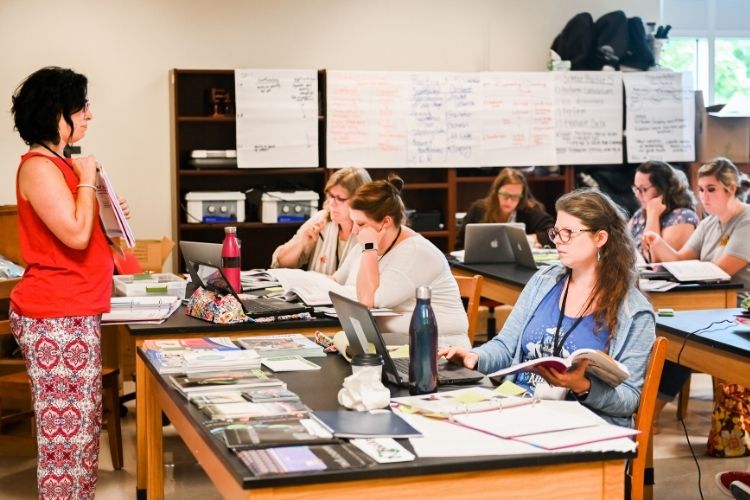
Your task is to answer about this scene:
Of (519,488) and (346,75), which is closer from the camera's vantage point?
(519,488)

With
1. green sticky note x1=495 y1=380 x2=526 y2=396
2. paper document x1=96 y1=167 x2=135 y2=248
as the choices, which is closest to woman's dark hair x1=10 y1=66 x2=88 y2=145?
paper document x1=96 y1=167 x2=135 y2=248

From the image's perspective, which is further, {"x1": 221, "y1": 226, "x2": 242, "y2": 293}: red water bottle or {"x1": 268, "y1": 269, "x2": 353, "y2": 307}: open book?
{"x1": 221, "y1": 226, "x2": 242, "y2": 293}: red water bottle

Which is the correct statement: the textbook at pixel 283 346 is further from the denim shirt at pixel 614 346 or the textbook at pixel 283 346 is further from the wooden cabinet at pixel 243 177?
the wooden cabinet at pixel 243 177

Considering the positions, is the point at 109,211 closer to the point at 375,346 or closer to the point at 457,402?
the point at 375,346

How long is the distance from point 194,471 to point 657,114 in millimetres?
4838

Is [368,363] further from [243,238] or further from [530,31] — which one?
[530,31]

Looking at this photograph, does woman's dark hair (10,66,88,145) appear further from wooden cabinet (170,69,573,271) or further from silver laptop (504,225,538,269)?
wooden cabinet (170,69,573,271)

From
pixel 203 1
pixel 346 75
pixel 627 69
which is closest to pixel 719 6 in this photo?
pixel 627 69

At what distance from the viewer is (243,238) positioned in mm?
7262

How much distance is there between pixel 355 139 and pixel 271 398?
4.74 m

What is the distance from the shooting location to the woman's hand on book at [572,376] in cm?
246

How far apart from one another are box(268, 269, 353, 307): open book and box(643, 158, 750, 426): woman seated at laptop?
1.61m

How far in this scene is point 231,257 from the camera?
→ 13.5 ft

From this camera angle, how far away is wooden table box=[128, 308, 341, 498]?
351cm
